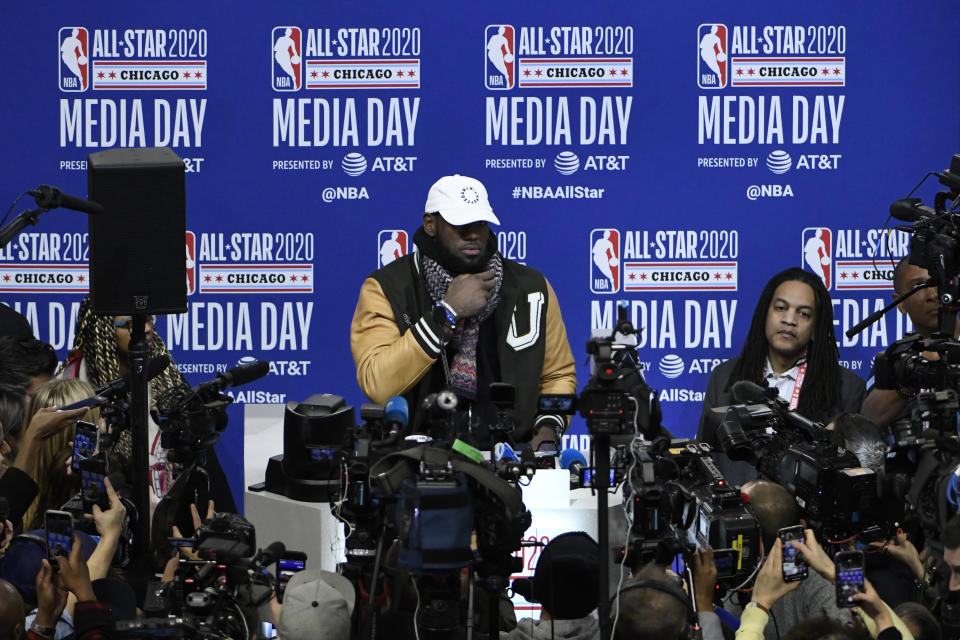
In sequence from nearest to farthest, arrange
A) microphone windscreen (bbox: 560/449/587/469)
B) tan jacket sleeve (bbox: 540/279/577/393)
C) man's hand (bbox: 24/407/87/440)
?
microphone windscreen (bbox: 560/449/587/469), man's hand (bbox: 24/407/87/440), tan jacket sleeve (bbox: 540/279/577/393)

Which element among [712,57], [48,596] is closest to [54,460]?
[48,596]

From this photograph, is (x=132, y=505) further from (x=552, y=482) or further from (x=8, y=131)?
(x=8, y=131)

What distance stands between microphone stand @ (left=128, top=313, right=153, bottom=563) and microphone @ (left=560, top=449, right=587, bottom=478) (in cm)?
132

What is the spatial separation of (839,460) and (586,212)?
2741 mm

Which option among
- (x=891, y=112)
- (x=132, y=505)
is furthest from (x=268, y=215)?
(x=891, y=112)

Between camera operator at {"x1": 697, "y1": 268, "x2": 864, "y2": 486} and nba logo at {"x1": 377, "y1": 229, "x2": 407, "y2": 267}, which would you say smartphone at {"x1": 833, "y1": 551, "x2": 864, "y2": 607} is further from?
nba logo at {"x1": 377, "y1": 229, "x2": 407, "y2": 267}

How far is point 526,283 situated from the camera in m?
5.01

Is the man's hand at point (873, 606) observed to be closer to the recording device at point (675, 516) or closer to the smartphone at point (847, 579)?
the smartphone at point (847, 579)

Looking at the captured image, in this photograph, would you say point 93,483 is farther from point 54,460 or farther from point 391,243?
point 391,243

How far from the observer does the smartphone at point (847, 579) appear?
316 cm

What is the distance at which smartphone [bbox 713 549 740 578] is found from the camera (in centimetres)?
351

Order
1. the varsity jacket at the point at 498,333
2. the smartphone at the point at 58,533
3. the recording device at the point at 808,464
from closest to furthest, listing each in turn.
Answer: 1. the smartphone at the point at 58,533
2. the recording device at the point at 808,464
3. the varsity jacket at the point at 498,333

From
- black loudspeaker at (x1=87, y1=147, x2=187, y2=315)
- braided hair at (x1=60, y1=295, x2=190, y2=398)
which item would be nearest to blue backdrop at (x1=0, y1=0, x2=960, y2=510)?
braided hair at (x1=60, y1=295, x2=190, y2=398)

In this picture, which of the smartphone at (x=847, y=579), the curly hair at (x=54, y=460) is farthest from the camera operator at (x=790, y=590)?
the curly hair at (x=54, y=460)
